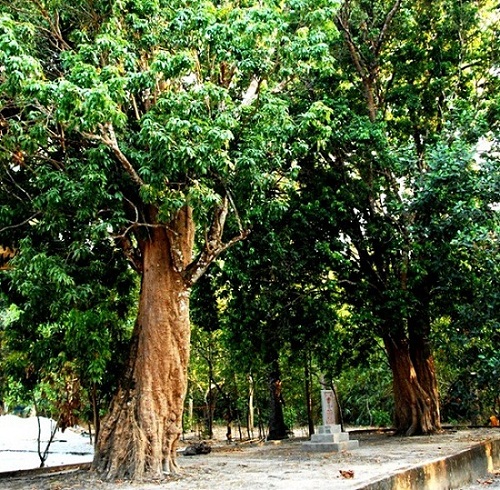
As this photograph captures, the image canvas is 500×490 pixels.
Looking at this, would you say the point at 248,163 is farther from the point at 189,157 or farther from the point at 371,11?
the point at 371,11

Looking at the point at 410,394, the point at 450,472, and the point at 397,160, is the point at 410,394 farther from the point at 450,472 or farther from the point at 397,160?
the point at 397,160

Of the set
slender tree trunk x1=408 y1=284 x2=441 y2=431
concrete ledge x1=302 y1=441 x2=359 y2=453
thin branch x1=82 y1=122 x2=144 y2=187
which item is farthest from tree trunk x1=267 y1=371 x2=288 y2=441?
thin branch x1=82 y1=122 x2=144 y2=187

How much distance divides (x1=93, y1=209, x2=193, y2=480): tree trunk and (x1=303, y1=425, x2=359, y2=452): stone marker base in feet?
14.0

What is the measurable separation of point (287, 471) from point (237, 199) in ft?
14.2

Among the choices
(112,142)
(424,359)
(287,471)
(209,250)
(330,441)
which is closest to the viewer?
(112,142)

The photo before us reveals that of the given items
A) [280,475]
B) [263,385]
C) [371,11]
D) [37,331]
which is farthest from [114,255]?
[263,385]

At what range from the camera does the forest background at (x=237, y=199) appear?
7.75 meters

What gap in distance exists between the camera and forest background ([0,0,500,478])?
25.4ft

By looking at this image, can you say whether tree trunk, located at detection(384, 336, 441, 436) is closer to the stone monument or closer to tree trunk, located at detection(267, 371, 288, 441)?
the stone monument

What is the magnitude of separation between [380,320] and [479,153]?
4.32 metres

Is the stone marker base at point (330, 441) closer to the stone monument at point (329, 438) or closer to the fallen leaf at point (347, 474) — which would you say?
the stone monument at point (329, 438)

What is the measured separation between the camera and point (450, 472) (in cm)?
901

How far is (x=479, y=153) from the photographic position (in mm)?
11352

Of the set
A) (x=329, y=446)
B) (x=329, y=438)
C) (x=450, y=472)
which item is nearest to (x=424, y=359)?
(x=329, y=438)
